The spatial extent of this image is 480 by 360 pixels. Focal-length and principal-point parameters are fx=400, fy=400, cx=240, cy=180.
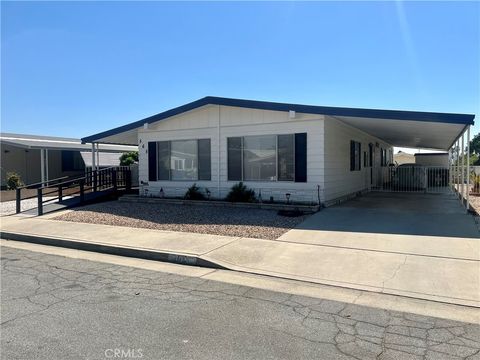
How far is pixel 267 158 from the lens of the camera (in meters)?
13.0

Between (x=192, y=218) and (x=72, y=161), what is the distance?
17961mm

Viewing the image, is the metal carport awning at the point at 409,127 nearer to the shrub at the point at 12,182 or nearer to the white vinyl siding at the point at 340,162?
the white vinyl siding at the point at 340,162

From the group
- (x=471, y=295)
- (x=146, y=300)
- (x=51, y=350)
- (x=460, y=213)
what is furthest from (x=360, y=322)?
(x=460, y=213)

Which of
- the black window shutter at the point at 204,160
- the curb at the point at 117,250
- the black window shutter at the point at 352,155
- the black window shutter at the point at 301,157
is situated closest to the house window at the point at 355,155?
the black window shutter at the point at 352,155

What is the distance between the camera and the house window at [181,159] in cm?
1432

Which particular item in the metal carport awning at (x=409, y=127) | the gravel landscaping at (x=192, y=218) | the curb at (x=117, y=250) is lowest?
the curb at (x=117, y=250)

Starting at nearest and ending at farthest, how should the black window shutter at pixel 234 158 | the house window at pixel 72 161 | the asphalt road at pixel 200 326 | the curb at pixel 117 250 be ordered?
the asphalt road at pixel 200 326 → the curb at pixel 117 250 → the black window shutter at pixel 234 158 → the house window at pixel 72 161

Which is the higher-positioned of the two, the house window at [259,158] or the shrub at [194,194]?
the house window at [259,158]

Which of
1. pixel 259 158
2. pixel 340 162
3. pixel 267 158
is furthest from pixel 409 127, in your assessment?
pixel 259 158

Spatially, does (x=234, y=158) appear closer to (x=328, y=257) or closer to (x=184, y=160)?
(x=184, y=160)

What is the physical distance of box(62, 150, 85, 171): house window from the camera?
25356 mm

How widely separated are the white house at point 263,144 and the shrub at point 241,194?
0.23m

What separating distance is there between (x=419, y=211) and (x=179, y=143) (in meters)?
8.47

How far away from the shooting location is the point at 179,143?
14.9 metres
